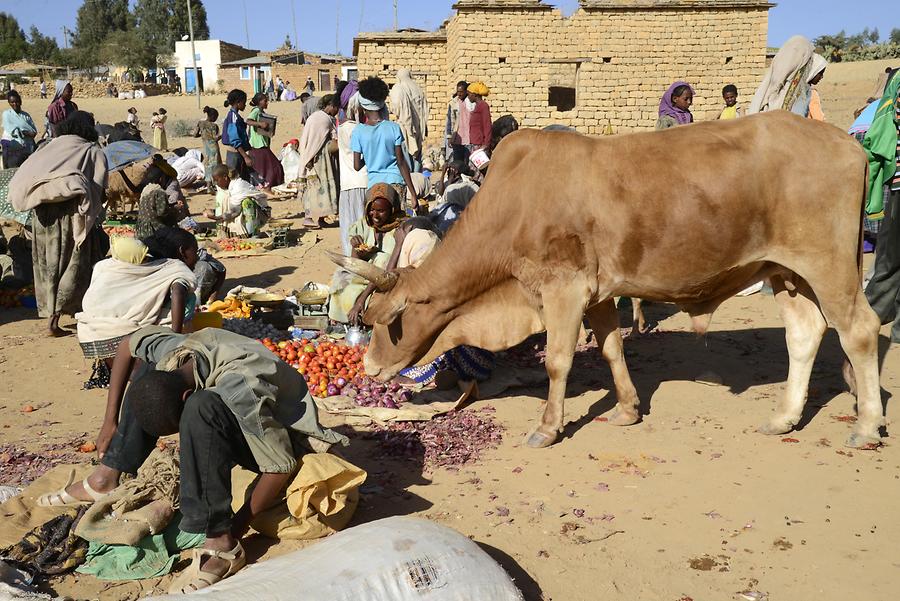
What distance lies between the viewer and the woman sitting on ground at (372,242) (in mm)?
6918

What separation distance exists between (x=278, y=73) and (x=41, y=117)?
16218 mm

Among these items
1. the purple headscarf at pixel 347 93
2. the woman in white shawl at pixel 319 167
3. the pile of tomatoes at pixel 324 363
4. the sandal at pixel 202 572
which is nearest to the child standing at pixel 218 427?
the sandal at pixel 202 572

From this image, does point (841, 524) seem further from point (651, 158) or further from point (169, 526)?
point (169, 526)

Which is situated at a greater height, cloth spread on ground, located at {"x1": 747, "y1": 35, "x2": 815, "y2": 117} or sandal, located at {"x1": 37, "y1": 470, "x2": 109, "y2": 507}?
cloth spread on ground, located at {"x1": 747, "y1": 35, "x2": 815, "y2": 117}

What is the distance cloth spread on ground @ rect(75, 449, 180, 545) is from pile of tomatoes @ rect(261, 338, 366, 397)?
84.6 inches

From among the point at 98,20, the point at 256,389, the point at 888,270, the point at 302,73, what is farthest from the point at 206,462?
the point at 98,20

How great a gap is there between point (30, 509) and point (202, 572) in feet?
4.35

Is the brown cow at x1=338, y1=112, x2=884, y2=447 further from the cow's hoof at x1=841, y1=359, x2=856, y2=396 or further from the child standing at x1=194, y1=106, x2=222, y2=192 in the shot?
the child standing at x1=194, y1=106, x2=222, y2=192

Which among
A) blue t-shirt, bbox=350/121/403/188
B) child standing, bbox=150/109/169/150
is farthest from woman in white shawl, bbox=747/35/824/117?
child standing, bbox=150/109/169/150

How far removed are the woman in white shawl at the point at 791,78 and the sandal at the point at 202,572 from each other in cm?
716

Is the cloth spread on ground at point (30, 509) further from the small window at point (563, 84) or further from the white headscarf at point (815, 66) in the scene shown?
the small window at point (563, 84)

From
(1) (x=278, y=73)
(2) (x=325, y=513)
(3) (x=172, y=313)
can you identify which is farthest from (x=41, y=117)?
(2) (x=325, y=513)

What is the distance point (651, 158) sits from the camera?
5211 millimetres

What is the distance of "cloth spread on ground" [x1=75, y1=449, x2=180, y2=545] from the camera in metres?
3.97
